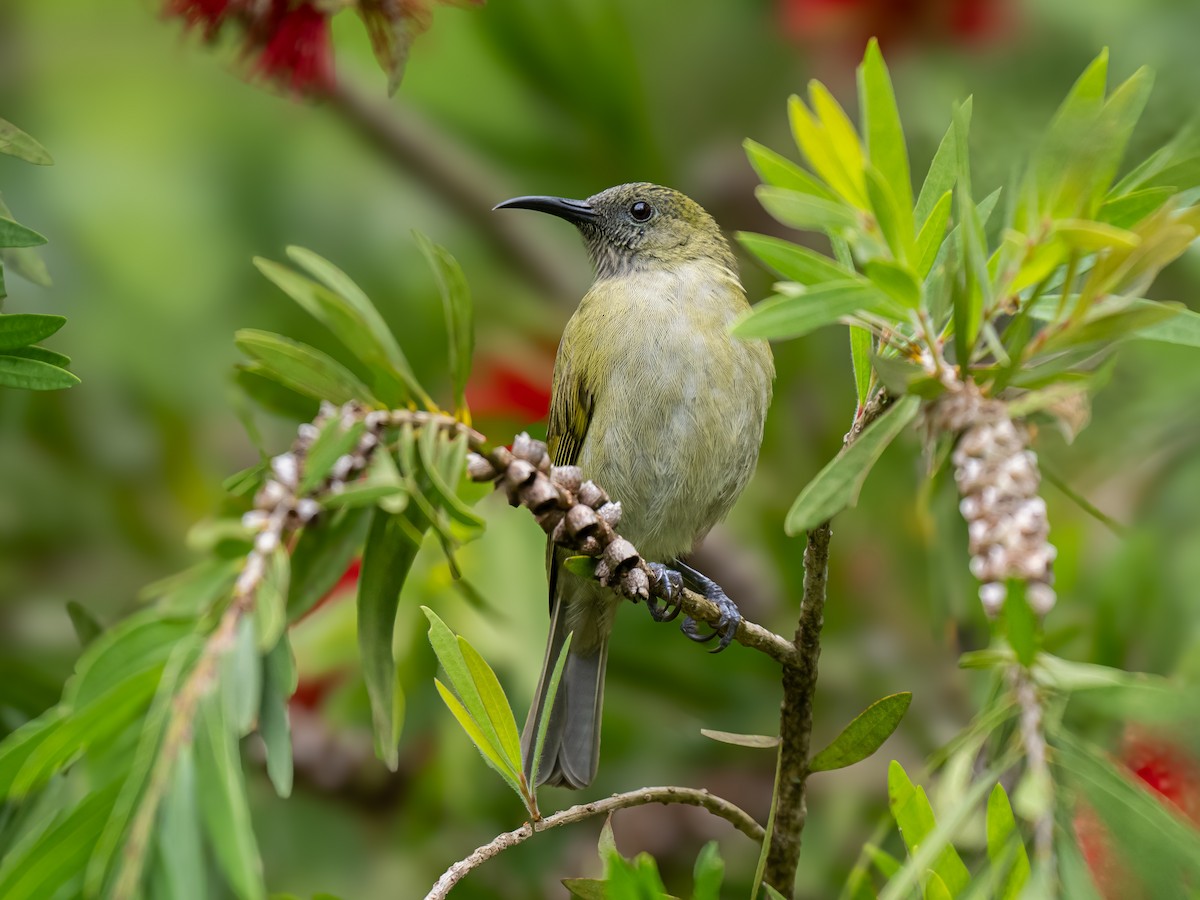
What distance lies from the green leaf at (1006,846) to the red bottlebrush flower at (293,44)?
6.41 feet

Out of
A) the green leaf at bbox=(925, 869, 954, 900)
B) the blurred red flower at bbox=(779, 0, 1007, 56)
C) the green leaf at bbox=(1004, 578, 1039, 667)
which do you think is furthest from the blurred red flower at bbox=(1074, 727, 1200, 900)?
the blurred red flower at bbox=(779, 0, 1007, 56)

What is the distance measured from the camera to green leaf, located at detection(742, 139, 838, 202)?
5.04 feet

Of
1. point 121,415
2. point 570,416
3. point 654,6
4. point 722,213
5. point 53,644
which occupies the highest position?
point 654,6

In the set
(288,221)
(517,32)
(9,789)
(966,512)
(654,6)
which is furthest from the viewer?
(654,6)

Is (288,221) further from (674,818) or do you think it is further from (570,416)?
(674,818)

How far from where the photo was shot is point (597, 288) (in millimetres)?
4266

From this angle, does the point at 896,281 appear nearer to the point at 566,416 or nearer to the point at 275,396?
the point at 275,396

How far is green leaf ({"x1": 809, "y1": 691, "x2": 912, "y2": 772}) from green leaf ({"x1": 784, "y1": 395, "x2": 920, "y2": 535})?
52 cm

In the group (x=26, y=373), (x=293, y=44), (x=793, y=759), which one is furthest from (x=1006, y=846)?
(x=293, y=44)

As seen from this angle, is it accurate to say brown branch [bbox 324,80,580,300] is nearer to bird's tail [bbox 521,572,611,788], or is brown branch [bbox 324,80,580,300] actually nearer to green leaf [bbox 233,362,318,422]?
bird's tail [bbox 521,572,611,788]

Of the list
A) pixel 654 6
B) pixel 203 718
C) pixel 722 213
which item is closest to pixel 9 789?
pixel 203 718

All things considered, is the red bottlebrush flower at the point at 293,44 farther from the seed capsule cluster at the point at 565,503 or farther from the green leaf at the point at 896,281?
the green leaf at the point at 896,281

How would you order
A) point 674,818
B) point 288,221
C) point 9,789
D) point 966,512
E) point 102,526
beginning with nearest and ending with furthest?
point 966,512, point 9,789, point 674,818, point 102,526, point 288,221

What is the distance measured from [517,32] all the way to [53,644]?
284cm
